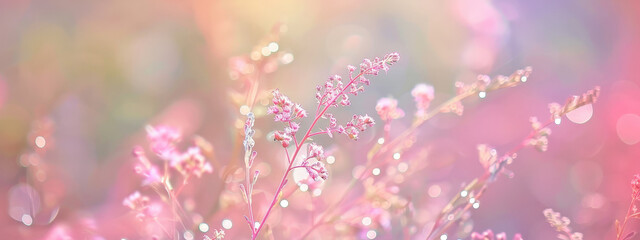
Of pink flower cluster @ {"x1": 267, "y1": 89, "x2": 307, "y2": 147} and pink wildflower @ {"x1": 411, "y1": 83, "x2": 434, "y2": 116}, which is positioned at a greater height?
pink wildflower @ {"x1": 411, "y1": 83, "x2": 434, "y2": 116}

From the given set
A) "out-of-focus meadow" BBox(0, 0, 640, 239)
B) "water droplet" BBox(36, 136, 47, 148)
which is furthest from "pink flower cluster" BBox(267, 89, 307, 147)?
"water droplet" BBox(36, 136, 47, 148)

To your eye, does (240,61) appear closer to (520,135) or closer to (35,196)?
(35,196)

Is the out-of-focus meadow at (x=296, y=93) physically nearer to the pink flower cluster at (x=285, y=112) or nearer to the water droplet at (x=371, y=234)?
the water droplet at (x=371, y=234)

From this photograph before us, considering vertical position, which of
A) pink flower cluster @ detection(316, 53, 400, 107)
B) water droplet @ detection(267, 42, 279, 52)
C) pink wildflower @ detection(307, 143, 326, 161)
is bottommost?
pink wildflower @ detection(307, 143, 326, 161)

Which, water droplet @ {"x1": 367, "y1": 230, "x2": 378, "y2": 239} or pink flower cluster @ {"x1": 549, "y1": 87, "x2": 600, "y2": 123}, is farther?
water droplet @ {"x1": 367, "y1": 230, "x2": 378, "y2": 239}

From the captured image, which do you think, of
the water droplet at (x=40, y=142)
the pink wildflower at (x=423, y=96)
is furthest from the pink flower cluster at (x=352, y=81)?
the water droplet at (x=40, y=142)

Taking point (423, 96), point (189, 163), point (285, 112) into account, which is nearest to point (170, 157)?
point (189, 163)

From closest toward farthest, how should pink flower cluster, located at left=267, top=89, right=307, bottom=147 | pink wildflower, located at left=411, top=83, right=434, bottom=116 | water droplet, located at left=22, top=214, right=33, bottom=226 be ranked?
pink flower cluster, located at left=267, top=89, right=307, bottom=147
pink wildflower, located at left=411, top=83, right=434, bottom=116
water droplet, located at left=22, top=214, right=33, bottom=226

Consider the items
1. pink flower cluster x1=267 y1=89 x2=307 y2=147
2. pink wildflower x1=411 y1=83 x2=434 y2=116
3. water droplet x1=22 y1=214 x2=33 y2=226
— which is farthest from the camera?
water droplet x1=22 y1=214 x2=33 y2=226

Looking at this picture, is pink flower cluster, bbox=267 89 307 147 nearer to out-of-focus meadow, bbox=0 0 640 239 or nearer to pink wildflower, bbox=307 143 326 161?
pink wildflower, bbox=307 143 326 161

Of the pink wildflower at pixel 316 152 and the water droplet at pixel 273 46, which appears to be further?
the water droplet at pixel 273 46

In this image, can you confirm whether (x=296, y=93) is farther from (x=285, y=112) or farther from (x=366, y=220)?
(x=285, y=112)
